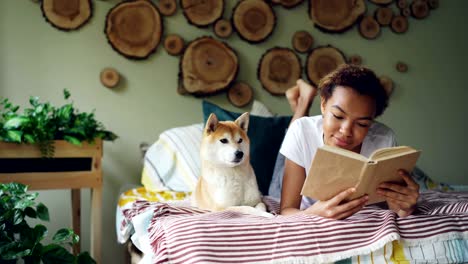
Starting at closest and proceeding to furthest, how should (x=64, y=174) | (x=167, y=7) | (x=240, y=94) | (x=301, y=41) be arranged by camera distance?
(x=64, y=174)
(x=167, y=7)
(x=240, y=94)
(x=301, y=41)

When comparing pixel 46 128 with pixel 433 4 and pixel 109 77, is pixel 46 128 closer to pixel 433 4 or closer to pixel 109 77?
pixel 109 77

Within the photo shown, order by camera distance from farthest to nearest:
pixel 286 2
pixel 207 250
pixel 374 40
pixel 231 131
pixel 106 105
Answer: pixel 374 40 < pixel 286 2 < pixel 106 105 < pixel 231 131 < pixel 207 250

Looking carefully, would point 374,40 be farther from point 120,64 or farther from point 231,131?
point 231,131

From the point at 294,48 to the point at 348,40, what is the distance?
0.36 meters

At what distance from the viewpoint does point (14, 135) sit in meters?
1.48

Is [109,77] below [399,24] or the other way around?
below

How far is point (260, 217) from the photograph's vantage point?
1004 millimetres

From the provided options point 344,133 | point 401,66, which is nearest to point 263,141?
point 344,133

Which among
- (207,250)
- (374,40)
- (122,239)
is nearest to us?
(207,250)

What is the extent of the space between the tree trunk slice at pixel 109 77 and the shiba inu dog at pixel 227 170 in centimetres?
107

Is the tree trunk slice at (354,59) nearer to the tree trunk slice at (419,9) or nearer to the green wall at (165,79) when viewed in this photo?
the green wall at (165,79)

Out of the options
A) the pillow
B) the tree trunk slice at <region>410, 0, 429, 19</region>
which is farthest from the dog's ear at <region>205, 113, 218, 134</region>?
the tree trunk slice at <region>410, 0, 429, 19</region>

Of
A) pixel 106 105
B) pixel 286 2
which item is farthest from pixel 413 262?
pixel 286 2

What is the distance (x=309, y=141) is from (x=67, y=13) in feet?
4.54
